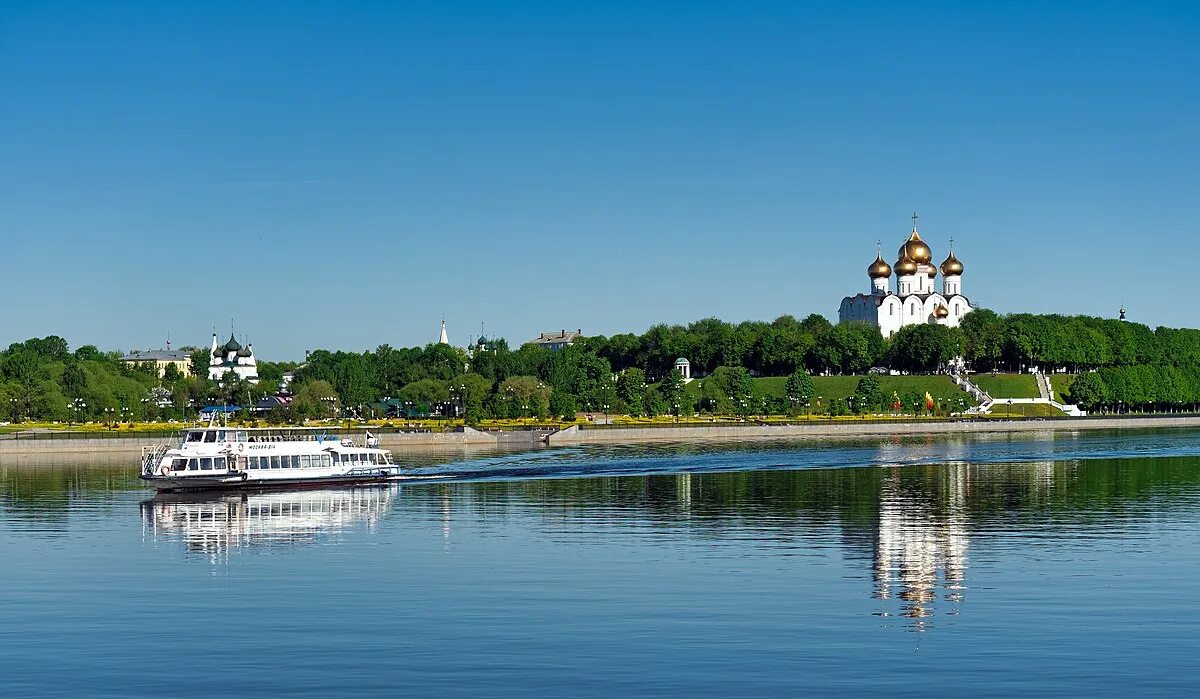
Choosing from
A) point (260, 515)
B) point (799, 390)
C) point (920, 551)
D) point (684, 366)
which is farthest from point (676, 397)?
point (920, 551)

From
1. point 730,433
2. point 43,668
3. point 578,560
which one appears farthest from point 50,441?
point 43,668

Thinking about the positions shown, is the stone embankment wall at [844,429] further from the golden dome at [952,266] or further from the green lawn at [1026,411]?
the golden dome at [952,266]

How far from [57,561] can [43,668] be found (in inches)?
530

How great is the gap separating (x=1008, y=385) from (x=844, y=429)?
43.8 m

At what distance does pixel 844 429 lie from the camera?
111188 mm

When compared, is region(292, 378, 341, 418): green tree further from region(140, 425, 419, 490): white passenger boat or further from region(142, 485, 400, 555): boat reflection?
region(142, 485, 400, 555): boat reflection

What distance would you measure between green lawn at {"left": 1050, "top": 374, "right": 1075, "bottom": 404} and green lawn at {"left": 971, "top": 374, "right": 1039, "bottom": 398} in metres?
1.83

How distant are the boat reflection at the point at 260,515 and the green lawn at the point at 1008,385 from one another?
97.8 metres

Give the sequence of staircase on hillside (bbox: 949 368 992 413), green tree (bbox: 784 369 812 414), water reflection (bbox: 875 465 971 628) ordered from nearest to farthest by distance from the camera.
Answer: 1. water reflection (bbox: 875 465 971 628)
2. green tree (bbox: 784 369 812 414)
3. staircase on hillside (bbox: 949 368 992 413)

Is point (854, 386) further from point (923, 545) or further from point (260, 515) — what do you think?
point (923, 545)

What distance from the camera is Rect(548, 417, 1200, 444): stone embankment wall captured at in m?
102

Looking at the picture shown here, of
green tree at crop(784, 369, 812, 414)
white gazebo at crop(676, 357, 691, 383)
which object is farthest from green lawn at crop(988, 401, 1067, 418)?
white gazebo at crop(676, 357, 691, 383)

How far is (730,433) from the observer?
349 feet

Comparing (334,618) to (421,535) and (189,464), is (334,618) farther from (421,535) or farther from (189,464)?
(189,464)
